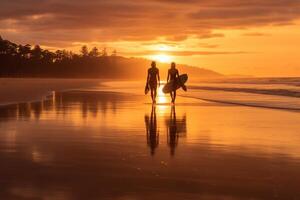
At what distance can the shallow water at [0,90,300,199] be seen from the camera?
6.68 meters

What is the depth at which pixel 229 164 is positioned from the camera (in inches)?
337

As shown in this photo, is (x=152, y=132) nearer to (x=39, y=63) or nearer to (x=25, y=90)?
(x=25, y=90)

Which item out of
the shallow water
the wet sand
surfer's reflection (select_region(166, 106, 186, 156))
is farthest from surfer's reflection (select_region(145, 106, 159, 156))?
the wet sand

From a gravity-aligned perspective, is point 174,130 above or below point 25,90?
below

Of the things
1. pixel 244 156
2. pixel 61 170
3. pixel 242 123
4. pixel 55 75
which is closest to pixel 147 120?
pixel 242 123

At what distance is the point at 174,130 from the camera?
1391cm

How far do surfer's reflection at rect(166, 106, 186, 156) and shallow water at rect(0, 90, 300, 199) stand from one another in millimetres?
21

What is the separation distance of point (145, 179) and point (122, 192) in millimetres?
837

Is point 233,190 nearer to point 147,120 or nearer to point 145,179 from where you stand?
point 145,179

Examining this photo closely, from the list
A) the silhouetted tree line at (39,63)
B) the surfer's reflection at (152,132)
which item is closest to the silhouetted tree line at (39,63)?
the silhouetted tree line at (39,63)

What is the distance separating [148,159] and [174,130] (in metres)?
4.87

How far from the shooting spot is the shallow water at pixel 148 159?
6684 mm

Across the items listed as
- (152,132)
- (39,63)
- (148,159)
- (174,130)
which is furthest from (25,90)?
(39,63)

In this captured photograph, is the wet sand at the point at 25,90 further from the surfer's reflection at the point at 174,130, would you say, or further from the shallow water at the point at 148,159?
the shallow water at the point at 148,159
